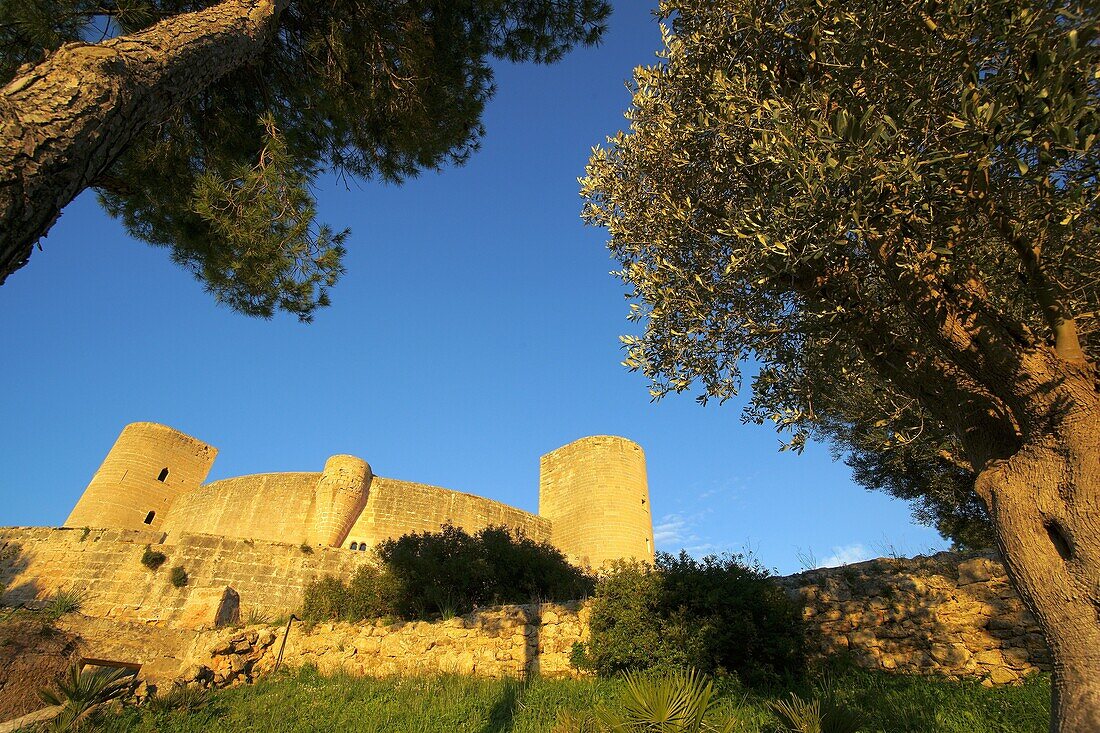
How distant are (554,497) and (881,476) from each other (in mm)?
12567

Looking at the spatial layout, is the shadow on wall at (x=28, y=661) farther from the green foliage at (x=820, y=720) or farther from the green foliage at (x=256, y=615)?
the green foliage at (x=820, y=720)

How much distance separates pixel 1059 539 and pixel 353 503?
20.7 meters

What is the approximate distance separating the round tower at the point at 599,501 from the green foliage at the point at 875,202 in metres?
15.0

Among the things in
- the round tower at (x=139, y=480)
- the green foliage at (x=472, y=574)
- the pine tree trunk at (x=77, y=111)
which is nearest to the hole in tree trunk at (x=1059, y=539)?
the pine tree trunk at (x=77, y=111)

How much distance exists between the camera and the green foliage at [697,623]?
7613mm

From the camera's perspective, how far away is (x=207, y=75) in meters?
4.43

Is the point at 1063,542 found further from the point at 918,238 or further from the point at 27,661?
the point at 27,661

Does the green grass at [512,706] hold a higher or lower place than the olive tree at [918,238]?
lower

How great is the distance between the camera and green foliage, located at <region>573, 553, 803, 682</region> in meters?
7.61

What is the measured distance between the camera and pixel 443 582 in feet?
41.0

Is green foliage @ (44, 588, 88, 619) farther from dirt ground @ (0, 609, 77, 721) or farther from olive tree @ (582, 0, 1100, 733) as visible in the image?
olive tree @ (582, 0, 1100, 733)

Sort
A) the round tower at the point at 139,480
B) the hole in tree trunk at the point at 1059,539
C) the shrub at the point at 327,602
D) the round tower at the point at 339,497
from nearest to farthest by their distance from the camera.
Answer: the hole in tree trunk at the point at 1059,539, the shrub at the point at 327,602, the round tower at the point at 339,497, the round tower at the point at 139,480

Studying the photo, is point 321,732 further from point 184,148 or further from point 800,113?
point 800,113

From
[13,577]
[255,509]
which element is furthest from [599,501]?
[13,577]
